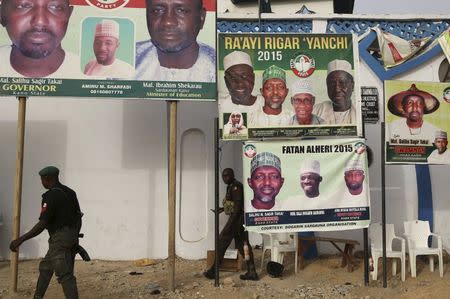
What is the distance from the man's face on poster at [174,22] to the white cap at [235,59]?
497 mm

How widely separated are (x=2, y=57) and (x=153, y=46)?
6.22 ft

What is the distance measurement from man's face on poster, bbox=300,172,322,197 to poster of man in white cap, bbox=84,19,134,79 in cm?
260

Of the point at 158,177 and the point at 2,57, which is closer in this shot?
the point at 2,57

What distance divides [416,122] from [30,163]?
6019 millimetres

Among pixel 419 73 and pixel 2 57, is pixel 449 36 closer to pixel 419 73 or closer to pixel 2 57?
pixel 419 73

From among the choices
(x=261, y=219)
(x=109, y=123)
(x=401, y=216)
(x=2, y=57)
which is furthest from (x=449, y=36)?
(x=2, y=57)

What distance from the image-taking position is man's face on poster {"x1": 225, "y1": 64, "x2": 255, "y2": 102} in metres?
6.34

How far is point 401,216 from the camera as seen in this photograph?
8.27 meters

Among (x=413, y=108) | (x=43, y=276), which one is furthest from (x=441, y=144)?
(x=43, y=276)

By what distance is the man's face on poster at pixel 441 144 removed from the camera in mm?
6773

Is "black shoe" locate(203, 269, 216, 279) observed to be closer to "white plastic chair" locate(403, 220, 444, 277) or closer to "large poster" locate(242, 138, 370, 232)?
"large poster" locate(242, 138, 370, 232)

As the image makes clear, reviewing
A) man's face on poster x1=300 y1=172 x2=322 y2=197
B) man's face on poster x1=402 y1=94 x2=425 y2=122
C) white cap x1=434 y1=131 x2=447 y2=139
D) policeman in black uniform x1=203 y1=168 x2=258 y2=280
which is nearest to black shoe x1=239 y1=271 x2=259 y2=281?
policeman in black uniform x1=203 y1=168 x2=258 y2=280

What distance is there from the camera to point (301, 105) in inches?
251

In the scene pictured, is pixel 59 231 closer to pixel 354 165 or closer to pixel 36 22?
pixel 36 22
